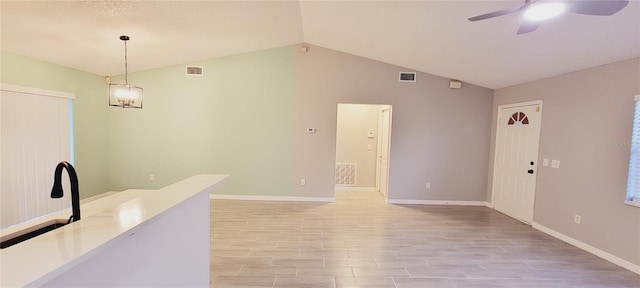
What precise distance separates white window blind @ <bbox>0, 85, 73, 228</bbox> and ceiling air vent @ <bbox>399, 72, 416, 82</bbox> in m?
6.11

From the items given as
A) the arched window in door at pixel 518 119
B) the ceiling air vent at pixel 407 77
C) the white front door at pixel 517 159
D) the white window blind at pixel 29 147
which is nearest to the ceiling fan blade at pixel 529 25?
the white front door at pixel 517 159

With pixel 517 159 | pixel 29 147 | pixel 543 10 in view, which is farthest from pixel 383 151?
pixel 29 147

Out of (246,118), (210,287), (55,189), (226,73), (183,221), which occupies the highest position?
(226,73)

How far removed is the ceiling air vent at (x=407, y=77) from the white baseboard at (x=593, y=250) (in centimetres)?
327

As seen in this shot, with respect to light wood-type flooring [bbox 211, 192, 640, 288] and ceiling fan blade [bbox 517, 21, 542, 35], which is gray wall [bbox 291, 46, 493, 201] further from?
ceiling fan blade [bbox 517, 21, 542, 35]

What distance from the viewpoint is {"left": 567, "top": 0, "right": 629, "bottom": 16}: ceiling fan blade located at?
5.80 feet

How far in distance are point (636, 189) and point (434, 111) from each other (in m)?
3.00

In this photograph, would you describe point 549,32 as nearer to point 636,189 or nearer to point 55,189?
point 636,189

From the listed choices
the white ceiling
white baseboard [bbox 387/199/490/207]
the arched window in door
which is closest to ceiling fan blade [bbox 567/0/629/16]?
the white ceiling

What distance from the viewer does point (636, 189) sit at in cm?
308

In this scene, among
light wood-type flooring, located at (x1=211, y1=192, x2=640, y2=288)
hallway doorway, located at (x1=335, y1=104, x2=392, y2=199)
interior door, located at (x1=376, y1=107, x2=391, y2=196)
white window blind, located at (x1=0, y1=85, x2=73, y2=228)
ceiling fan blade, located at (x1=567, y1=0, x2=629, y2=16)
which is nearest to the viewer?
ceiling fan blade, located at (x1=567, y1=0, x2=629, y2=16)

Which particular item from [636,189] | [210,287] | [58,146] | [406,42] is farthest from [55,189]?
[636,189]

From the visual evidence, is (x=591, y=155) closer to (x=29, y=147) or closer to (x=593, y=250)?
(x=593, y=250)

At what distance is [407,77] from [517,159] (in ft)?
8.12
